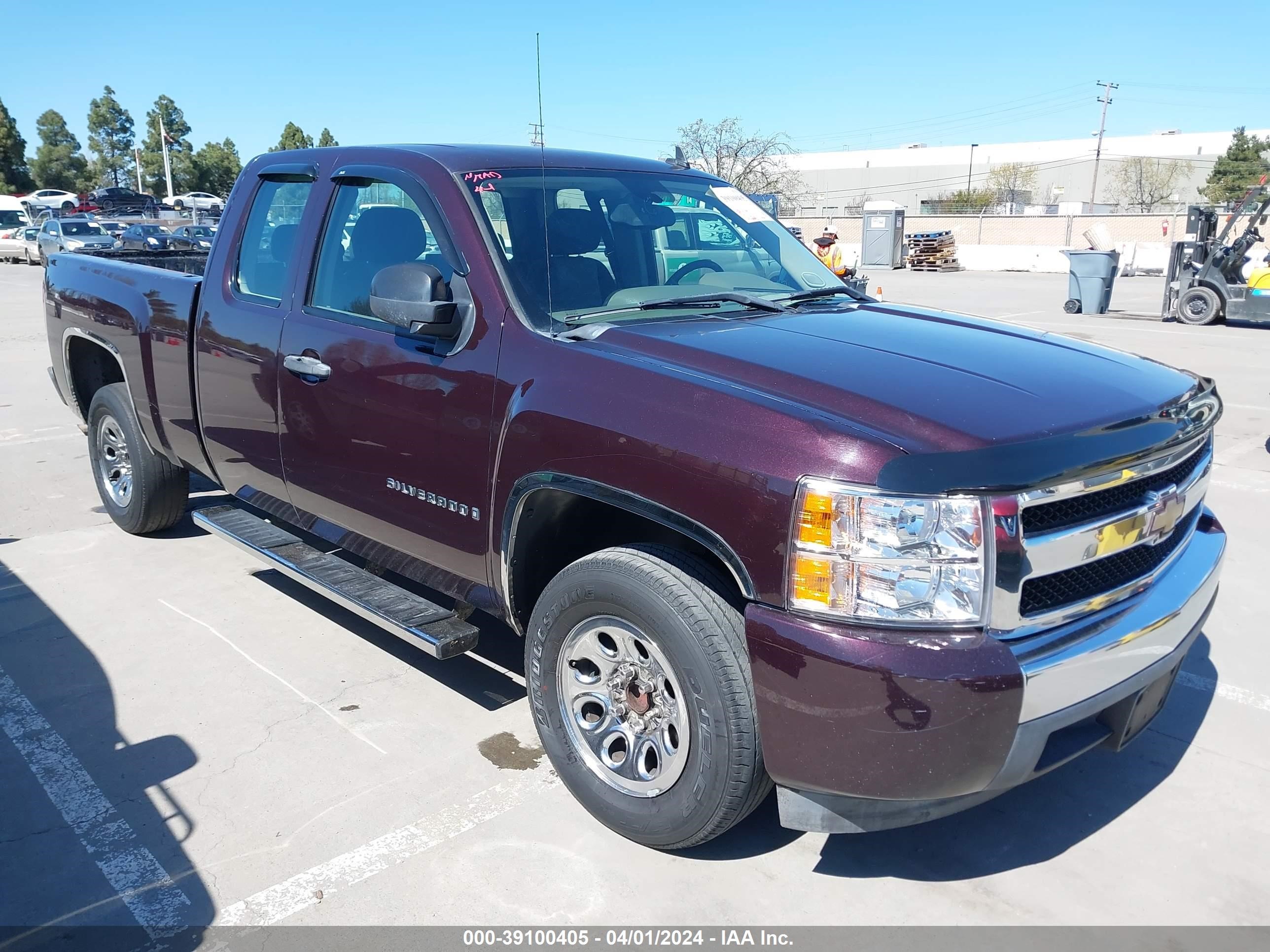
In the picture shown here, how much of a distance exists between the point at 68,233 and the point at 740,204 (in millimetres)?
32373

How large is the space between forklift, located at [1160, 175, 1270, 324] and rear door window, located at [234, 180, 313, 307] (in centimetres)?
1667

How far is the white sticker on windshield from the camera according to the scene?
4.28 metres

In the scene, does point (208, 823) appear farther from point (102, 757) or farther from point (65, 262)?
point (65, 262)

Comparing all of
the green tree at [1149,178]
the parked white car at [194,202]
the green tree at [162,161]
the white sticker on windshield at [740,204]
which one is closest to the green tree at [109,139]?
the green tree at [162,161]

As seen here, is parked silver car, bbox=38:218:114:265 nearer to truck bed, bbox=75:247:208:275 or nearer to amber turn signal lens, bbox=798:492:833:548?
truck bed, bbox=75:247:208:275

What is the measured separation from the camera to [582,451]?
9.33ft

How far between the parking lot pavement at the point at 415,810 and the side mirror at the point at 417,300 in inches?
60.4

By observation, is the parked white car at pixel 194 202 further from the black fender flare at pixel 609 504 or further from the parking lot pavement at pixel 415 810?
the black fender flare at pixel 609 504

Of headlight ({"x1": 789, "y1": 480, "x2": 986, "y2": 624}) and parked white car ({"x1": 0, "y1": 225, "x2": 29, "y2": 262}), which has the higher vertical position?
headlight ({"x1": 789, "y1": 480, "x2": 986, "y2": 624})

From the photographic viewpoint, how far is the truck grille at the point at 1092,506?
94.3 inches

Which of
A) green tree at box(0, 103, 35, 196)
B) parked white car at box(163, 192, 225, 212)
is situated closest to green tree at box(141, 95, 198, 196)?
green tree at box(0, 103, 35, 196)

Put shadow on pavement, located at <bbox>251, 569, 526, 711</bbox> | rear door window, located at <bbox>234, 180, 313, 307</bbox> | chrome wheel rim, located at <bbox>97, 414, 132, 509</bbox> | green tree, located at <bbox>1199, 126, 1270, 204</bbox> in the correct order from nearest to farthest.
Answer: shadow on pavement, located at <bbox>251, 569, 526, 711</bbox> < rear door window, located at <bbox>234, 180, 313, 307</bbox> < chrome wheel rim, located at <bbox>97, 414, 132, 509</bbox> < green tree, located at <bbox>1199, 126, 1270, 204</bbox>

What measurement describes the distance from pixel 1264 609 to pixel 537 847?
3.90 metres

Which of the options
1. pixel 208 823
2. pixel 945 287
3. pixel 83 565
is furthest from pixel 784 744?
pixel 945 287
